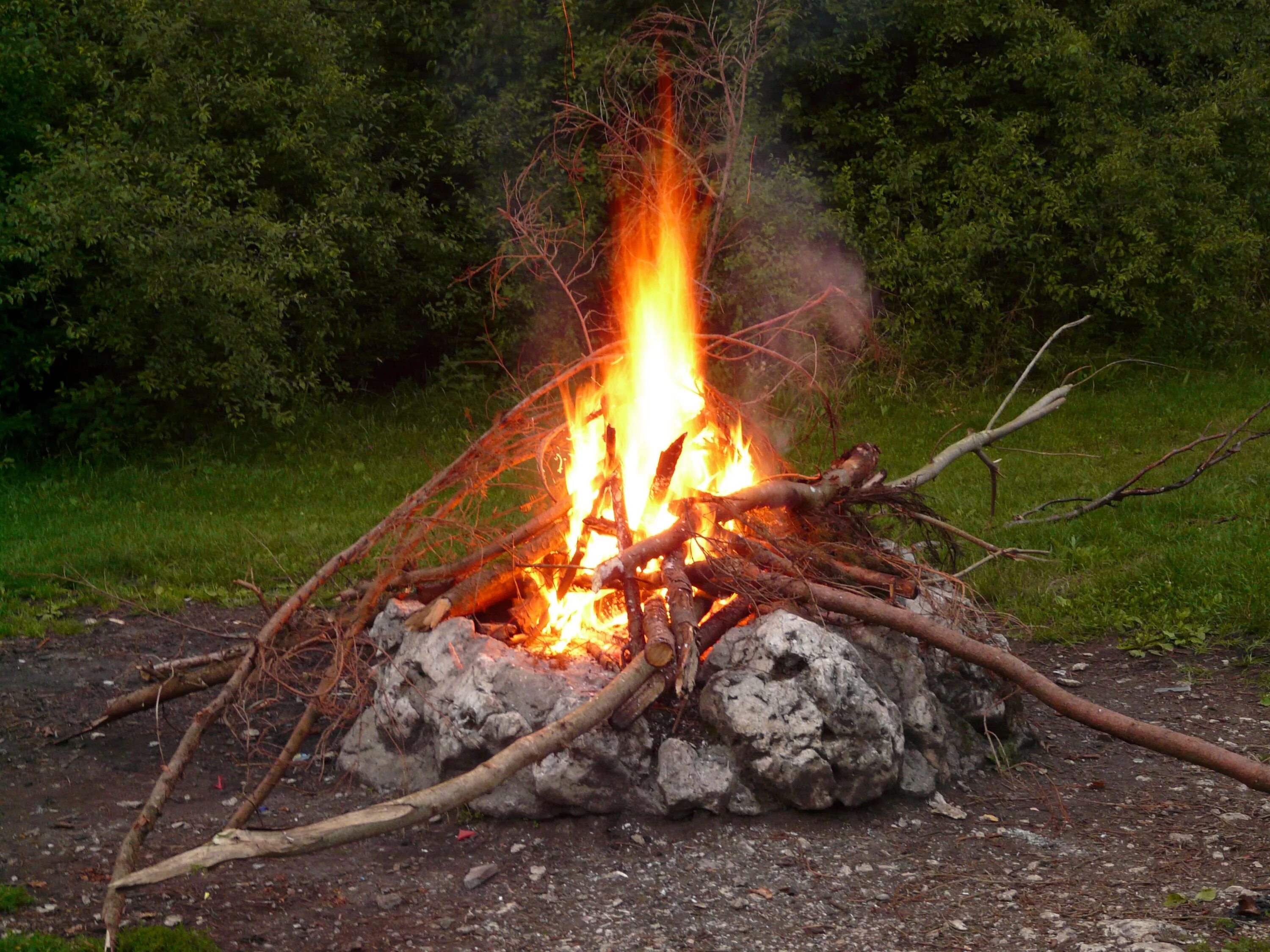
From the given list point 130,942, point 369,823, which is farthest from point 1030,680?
point 130,942

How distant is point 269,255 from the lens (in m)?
9.88

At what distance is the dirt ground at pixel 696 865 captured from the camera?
11.3 ft

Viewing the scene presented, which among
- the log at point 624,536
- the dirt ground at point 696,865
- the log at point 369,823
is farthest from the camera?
the log at point 624,536

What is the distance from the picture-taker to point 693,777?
4047 mm

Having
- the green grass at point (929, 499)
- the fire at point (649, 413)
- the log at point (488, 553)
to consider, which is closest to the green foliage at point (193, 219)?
the green grass at point (929, 499)

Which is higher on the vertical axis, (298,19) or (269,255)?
(298,19)

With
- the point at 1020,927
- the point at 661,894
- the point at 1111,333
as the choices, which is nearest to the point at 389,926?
the point at 661,894

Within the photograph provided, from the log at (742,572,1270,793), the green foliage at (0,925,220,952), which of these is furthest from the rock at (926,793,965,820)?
the green foliage at (0,925,220,952)

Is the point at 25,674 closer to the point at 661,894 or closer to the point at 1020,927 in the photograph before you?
the point at 661,894

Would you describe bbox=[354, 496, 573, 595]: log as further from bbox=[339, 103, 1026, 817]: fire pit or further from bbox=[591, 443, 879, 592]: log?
bbox=[591, 443, 879, 592]: log

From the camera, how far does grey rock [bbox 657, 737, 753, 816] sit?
4.03m

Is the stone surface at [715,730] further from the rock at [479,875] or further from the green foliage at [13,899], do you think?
the green foliage at [13,899]

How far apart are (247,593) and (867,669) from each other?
12.6 feet

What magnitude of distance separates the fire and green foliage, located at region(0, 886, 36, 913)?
1.93 m
